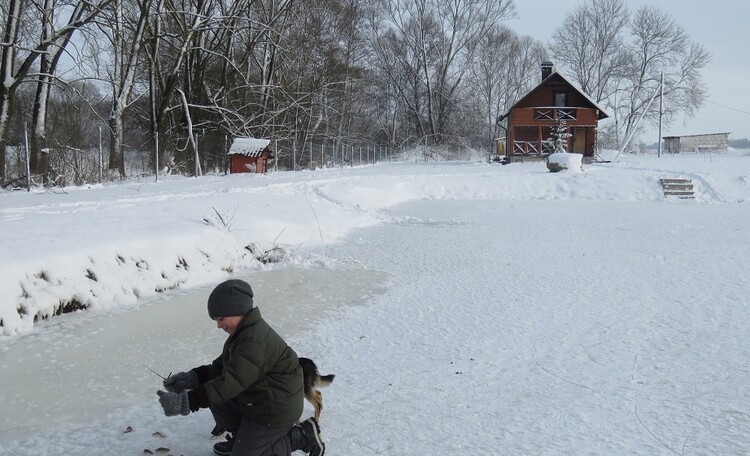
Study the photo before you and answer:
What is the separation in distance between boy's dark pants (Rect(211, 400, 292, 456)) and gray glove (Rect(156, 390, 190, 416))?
0.32 metres

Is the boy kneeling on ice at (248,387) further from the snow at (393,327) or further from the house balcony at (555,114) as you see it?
the house balcony at (555,114)

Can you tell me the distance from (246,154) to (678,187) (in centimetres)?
1542

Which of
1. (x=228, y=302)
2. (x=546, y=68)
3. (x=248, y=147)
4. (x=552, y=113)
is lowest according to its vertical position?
(x=228, y=302)

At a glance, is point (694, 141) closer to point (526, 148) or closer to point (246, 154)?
point (526, 148)

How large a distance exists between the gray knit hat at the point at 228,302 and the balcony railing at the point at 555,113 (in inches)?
1623

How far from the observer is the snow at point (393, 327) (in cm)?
352

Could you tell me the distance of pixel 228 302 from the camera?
111 inches

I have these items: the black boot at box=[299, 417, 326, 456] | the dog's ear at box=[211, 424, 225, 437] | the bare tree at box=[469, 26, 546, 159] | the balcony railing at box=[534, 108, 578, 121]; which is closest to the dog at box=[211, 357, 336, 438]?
the dog's ear at box=[211, 424, 225, 437]

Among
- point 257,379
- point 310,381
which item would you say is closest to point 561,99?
point 310,381

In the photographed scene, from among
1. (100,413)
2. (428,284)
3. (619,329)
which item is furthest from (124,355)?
(619,329)

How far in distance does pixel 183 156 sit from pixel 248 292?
79.7 feet

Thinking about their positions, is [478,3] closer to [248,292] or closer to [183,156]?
[183,156]

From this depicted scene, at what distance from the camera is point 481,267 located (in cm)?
849

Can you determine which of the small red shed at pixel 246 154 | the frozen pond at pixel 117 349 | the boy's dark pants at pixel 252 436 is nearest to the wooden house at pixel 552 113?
the small red shed at pixel 246 154
